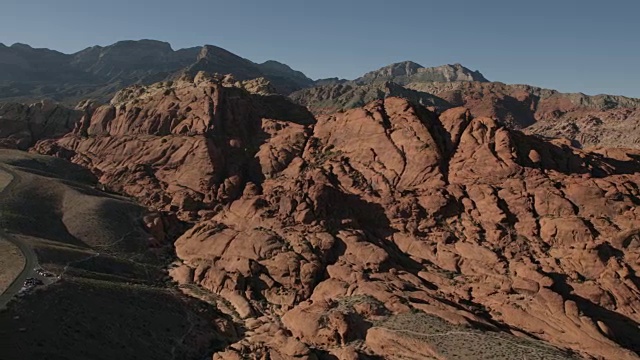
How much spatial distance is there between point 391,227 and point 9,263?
51255 millimetres

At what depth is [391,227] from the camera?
79.3 metres

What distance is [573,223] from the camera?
7125 cm

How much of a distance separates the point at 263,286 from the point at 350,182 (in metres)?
26.3

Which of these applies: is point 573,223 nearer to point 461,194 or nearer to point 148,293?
point 461,194

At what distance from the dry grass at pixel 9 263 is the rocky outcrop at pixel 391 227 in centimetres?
2066

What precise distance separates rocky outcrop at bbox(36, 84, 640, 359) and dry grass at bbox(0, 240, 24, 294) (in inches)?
813

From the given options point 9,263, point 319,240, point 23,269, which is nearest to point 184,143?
point 319,240

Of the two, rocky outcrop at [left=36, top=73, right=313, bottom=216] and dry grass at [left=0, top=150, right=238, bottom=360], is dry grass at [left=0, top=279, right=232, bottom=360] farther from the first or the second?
rocky outcrop at [left=36, top=73, right=313, bottom=216]

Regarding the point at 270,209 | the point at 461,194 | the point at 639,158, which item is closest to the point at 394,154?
the point at 461,194

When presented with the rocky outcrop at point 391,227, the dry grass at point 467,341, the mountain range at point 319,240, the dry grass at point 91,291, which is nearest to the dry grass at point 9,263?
the mountain range at point 319,240

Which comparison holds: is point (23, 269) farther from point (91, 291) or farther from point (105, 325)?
point (105, 325)

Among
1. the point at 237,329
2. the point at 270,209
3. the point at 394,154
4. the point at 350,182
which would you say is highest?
the point at 394,154

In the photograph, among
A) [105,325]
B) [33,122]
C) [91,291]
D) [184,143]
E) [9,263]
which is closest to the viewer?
[105,325]

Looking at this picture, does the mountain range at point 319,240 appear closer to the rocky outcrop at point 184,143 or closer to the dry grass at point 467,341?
the dry grass at point 467,341
